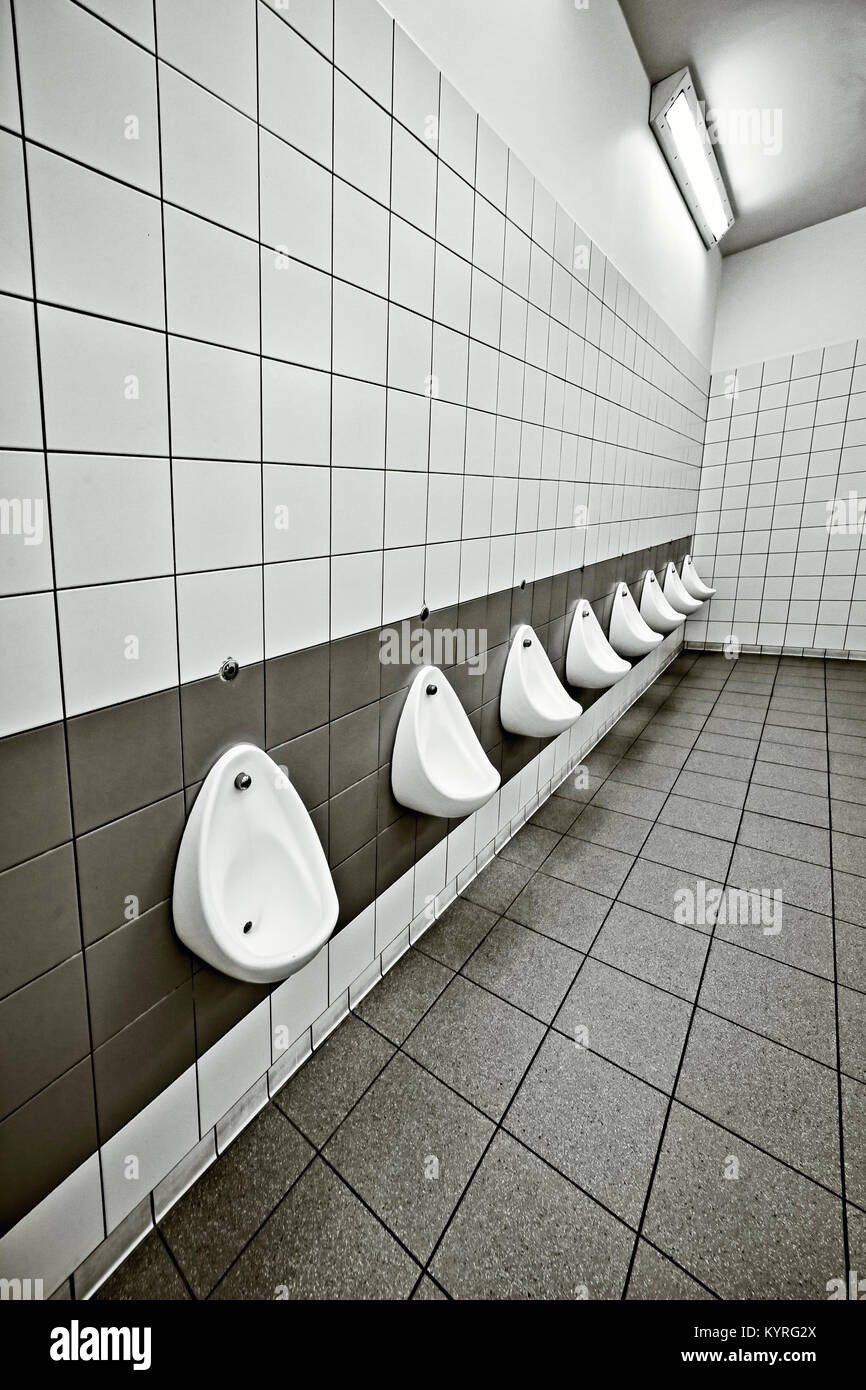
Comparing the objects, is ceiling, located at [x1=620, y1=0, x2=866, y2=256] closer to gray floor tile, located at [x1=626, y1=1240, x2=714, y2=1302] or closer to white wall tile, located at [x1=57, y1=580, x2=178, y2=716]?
white wall tile, located at [x1=57, y1=580, x2=178, y2=716]

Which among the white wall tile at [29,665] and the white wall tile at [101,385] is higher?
the white wall tile at [101,385]

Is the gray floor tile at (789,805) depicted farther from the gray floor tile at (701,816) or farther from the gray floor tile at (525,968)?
the gray floor tile at (525,968)

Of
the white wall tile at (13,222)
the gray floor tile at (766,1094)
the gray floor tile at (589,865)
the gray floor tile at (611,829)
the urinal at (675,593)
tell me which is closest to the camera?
the white wall tile at (13,222)

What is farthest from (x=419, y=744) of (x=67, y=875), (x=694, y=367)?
(x=694, y=367)

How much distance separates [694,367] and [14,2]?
506 centimetres

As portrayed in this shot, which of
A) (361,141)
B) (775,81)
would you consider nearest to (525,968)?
(361,141)

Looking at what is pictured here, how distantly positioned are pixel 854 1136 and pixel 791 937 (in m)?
0.71

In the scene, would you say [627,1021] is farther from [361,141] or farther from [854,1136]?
[361,141]

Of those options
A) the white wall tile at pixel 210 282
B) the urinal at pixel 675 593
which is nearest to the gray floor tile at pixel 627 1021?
the white wall tile at pixel 210 282

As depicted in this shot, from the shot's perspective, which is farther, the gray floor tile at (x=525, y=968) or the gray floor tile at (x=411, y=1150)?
the gray floor tile at (x=525, y=968)

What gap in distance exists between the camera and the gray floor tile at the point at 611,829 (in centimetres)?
260

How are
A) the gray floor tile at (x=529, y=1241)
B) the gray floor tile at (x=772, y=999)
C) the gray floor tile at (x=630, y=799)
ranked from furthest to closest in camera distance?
the gray floor tile at (x=630, y=799) → the gray floor tile at (x=772, y=999) → the gray floor tile at (x=529, y=1241)

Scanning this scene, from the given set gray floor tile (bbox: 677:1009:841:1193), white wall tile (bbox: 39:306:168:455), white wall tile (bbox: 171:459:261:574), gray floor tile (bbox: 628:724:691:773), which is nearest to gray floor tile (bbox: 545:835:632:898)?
gray floor tile (bbox: 677:1009:841:1193)

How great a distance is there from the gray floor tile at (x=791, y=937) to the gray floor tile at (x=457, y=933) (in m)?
0.81
